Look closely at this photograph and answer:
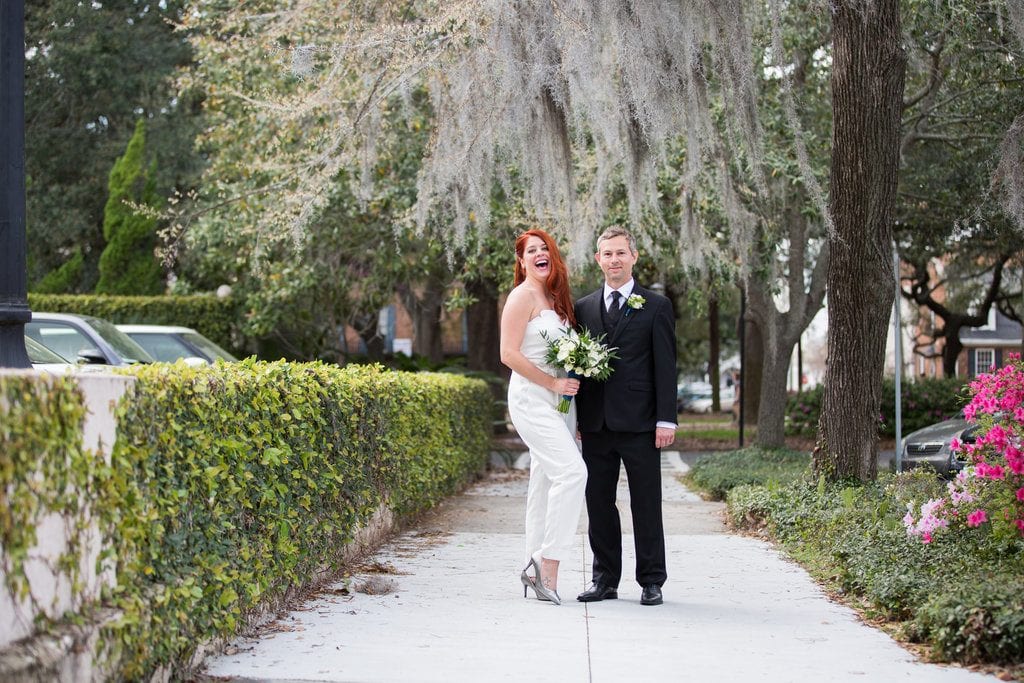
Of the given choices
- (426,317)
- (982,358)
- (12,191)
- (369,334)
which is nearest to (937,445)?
(12,191)

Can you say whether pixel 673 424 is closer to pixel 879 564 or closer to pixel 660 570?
pixel 660 570

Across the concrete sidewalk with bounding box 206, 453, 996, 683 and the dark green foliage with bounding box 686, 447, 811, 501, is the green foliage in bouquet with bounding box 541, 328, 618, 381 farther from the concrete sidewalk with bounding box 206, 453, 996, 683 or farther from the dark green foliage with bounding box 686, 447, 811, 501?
the dark green foliage with bounding box 686, 447, 811, 501

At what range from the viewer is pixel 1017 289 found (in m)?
34.1

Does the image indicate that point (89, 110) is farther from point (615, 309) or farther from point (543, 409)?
point (543, 409)

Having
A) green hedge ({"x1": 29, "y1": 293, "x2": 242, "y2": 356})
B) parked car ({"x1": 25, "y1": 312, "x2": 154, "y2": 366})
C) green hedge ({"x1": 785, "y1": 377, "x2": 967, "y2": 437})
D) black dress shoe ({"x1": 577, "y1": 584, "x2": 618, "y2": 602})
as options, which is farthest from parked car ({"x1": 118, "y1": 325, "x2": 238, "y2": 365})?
green hedge ({"x1": 785, "y1": 377, "x2": 967, "y2": 437})

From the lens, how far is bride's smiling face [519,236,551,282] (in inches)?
274

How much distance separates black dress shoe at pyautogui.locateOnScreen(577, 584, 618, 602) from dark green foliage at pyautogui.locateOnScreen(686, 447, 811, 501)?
14.5 ft

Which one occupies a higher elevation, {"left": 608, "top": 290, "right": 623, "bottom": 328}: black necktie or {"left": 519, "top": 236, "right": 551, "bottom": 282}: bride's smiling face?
{"left": 519, "top": 236, "right": 551, "bottom": 282}: bride's smiling face

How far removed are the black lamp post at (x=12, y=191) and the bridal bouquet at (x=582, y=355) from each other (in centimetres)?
278

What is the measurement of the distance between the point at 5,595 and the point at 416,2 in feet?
32.3

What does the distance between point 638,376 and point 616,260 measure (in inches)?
26.4

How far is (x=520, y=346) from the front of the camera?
6902 millimetres

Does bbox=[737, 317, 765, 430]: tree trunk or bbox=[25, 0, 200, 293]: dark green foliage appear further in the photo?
bbox=[737, 317, 765, 430]: tree trunk

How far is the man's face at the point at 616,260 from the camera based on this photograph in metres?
6.89
